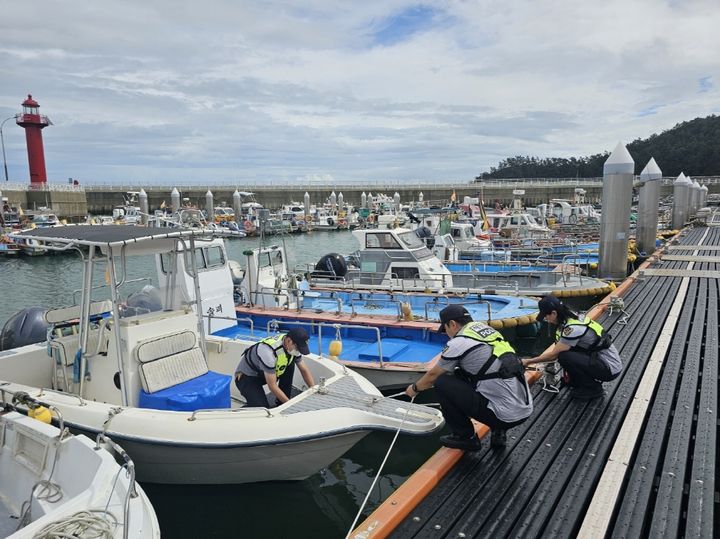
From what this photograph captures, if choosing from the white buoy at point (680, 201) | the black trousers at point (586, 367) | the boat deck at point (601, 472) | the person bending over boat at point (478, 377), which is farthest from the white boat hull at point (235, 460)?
the white buoy at point (680, 201)

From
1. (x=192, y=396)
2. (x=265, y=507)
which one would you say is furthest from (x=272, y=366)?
(x=265, y=507)

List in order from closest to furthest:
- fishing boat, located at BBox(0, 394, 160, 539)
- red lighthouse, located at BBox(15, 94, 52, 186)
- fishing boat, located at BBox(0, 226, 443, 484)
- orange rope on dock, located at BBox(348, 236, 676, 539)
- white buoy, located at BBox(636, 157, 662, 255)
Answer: fishing boat, located at BBox(0, 394, 160, 539)
orange rope on dock, located at BBox(348, 236, 676, 539)
fishing boat, located at BBox(0, 226, 443, 484)
white buoy, located at BBox(636, 157, 662, 255)
red lighthouse, located at BBox(15, 94, 52, 186)

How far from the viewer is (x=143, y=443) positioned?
5.09 meters

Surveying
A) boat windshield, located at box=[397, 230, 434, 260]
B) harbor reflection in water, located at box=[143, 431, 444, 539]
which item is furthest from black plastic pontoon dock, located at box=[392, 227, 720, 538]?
boat windshield, located at box=[397, 230, 434, 260]

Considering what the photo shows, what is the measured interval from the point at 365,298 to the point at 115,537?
374 inches

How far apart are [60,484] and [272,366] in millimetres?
2165

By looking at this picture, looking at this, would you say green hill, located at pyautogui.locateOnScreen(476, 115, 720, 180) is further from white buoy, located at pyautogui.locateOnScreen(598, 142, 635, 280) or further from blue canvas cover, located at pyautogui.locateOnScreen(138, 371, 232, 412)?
blue canvas cover, located at pyautogui.locateOnScreen(138, 371, 232, 412)

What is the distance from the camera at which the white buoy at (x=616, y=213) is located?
1527cm

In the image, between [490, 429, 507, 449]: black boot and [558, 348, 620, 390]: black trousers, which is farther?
[558, 348, 620, 390]: black trousers

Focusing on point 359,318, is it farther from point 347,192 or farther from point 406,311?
point 347,192

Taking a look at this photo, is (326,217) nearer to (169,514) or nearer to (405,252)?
(405,252)

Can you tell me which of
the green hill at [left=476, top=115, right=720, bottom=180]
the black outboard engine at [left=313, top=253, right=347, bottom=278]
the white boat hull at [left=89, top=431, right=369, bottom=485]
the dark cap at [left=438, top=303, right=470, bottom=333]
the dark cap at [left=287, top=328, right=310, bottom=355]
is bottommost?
the white boat hull at [left=89, top=431, right=369, bottom=485]

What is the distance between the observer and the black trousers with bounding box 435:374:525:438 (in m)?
4.24

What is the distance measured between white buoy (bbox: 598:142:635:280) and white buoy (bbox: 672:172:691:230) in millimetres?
21042
